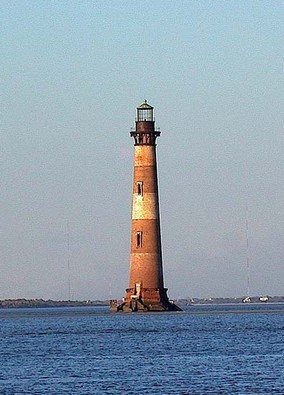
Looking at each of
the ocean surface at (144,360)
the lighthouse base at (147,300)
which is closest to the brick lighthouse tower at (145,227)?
the lighthouse base at (147,300)

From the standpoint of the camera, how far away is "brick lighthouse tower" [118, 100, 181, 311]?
380 feet

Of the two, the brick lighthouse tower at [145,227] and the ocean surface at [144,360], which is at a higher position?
the brick lighthouse tower at [145,227]

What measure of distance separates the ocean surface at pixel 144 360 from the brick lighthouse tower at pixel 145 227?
12.2m

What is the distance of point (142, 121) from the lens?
121 meters

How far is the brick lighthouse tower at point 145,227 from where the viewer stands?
116 metres

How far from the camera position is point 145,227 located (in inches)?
4557

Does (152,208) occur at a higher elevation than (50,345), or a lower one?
higher

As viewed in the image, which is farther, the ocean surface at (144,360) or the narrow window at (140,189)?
the narrow window at (140,189)

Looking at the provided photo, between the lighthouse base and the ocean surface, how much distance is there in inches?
524

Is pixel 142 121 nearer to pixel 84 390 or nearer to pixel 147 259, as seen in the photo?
pixel 147 259

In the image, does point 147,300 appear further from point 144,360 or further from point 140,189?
point 144,360

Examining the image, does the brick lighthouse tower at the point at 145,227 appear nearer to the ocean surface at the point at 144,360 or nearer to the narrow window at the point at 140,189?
the narrow window at the point at 140,189

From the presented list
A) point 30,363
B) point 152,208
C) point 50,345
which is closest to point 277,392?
point 30,363

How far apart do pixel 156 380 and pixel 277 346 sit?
2070cm
